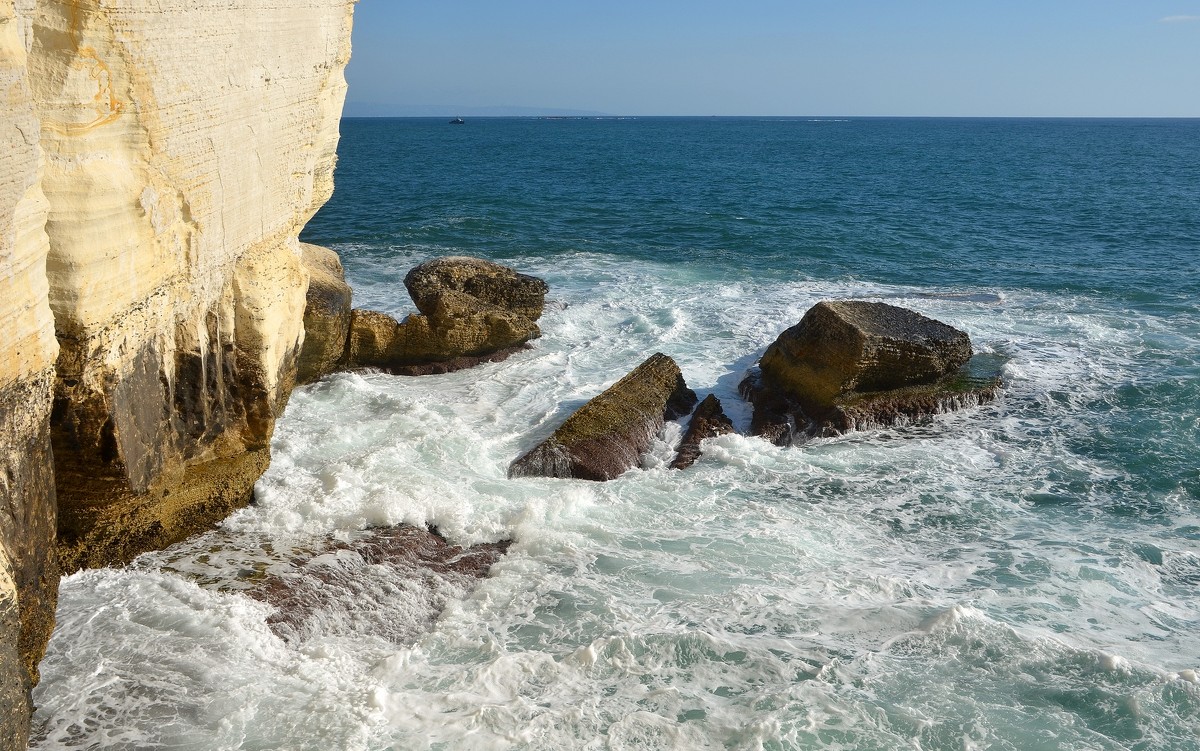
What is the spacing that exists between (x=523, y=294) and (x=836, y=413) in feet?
20.2

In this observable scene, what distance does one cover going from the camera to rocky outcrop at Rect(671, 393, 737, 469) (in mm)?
10891

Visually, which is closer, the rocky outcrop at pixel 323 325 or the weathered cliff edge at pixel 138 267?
the weathered cliff edge at pixel 138 267

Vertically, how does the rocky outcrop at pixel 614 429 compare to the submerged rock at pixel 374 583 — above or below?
above

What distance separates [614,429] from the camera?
10.8 metres

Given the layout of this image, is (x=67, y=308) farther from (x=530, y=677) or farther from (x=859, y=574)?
(x=859, y=574)

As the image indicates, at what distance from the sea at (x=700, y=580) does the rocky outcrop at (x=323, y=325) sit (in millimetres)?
324

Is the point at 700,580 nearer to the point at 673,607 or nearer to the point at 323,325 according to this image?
the point at 673,607

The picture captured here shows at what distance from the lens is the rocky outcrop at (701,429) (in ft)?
35.7

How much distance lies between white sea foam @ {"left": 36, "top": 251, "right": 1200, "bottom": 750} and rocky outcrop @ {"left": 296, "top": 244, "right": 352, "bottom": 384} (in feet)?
1.00

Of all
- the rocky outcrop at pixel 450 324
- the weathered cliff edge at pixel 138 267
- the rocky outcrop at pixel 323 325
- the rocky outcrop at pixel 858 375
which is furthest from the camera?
the rocky outcrop at pixel 450 324

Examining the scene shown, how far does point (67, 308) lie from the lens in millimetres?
6164

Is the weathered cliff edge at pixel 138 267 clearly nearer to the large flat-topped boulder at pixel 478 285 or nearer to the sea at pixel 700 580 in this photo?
the sea at pixel 700 580

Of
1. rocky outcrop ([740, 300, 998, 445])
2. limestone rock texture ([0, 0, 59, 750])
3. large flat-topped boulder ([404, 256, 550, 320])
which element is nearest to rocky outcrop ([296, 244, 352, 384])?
large flat-topped boulder ([404, 256, 550, 320])

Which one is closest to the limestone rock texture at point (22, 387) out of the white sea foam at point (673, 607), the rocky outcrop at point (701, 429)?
the white sea foam at point (673, 607)
